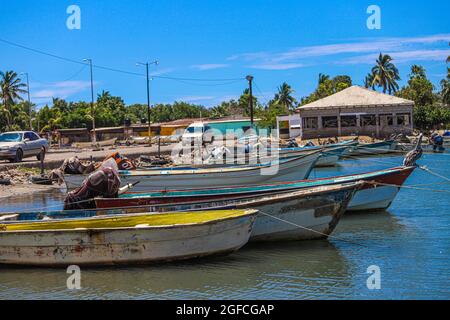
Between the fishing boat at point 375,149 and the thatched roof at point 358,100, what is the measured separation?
12866mm

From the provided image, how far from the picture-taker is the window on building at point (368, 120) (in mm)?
55312

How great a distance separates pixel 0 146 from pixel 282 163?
16.3 meters

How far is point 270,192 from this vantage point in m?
14.8

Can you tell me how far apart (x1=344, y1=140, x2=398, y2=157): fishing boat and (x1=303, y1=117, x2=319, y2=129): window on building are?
47.9 feet

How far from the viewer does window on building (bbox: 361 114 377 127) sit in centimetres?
5531

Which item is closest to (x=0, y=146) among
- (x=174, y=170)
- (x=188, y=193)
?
(x=174, y=170)

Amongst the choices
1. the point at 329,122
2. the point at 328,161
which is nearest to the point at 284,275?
the point at 328,161

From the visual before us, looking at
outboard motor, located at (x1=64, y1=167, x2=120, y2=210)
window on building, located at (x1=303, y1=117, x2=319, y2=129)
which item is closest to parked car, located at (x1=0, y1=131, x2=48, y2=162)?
outboard motor, located at (x1=64, y1=167, x2=120, y2=210)

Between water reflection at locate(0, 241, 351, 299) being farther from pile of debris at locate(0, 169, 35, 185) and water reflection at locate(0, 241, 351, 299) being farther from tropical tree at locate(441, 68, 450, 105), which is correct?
tropical tree at locate(441, 68, 450, 105)

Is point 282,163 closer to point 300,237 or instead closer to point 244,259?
point 300,237

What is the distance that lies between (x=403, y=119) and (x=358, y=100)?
15.0ft

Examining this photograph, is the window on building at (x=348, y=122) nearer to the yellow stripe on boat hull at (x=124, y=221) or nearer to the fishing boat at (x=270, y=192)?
the fishing boat at (x=270, y=192)

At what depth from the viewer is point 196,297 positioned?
34.8 ft

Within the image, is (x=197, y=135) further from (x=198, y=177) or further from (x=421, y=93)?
(x=421, y=93)
